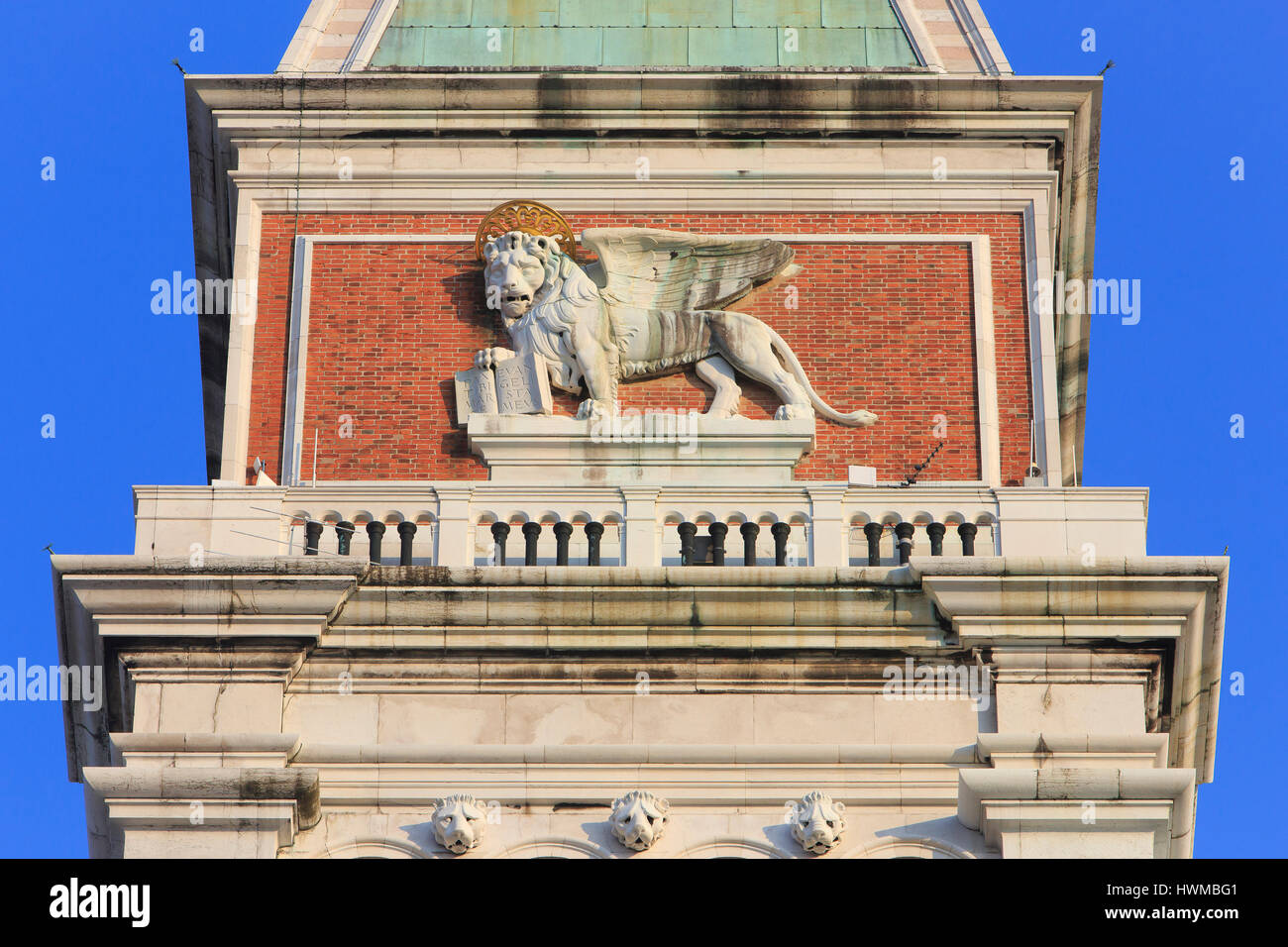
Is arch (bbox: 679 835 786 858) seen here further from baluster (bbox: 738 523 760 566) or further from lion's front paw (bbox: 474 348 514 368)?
lion's front paw (bbox: 474 348 514 368)

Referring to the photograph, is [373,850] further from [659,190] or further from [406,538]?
[659,190]

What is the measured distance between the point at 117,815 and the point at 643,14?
40.0 ft

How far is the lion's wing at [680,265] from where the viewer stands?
26984mm

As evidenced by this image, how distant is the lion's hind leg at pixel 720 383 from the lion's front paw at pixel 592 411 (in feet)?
2.89

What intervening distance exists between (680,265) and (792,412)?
2011mm

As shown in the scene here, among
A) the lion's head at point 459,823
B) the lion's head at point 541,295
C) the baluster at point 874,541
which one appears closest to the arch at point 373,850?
the lion's head at point 459,823

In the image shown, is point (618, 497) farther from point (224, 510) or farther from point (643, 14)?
point (643, 14)

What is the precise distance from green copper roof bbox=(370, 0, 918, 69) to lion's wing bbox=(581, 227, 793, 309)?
117 inches

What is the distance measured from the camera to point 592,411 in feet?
85.3

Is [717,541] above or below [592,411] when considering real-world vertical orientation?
below

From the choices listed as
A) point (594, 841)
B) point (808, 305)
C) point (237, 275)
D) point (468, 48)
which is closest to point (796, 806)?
point (594, 841)

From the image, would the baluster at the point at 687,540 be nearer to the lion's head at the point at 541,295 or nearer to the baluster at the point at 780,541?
the baluster at the point at 780,541

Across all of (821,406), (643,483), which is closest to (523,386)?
(643,483)

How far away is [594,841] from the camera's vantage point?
21516mm
